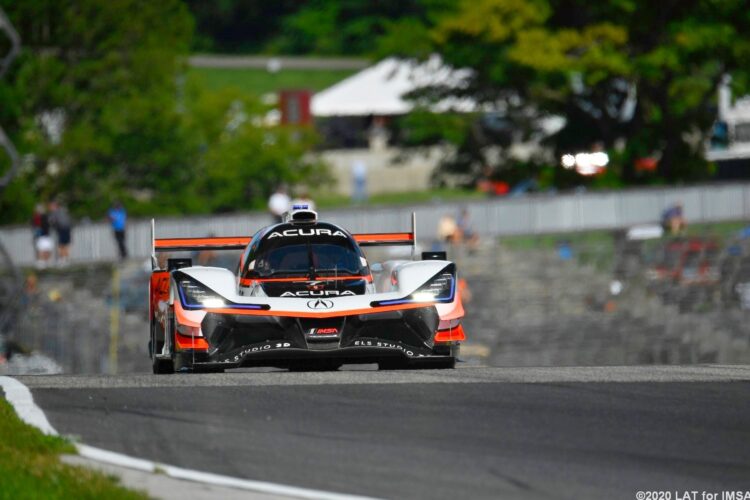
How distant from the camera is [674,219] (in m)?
42.8

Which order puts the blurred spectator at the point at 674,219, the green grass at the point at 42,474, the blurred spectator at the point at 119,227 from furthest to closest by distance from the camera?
1. the blurred spectator at the point at 674,219
2. the blurred spectator at the point at 119,227
3. the green grass at the point at 42,474

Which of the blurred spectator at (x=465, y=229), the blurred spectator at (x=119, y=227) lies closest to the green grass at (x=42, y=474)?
the blurred spectator at (x=119, y=227)

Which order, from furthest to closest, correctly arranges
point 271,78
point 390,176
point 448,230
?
point 271,78, point 390,176, point 448,230

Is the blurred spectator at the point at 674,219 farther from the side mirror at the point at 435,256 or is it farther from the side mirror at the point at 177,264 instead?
the side mirror at the point at 177,264

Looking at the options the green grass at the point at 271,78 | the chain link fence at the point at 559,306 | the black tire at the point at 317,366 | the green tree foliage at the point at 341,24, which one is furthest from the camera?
the green tree foliage at the point at 341,24

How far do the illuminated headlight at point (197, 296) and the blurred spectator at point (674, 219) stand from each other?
26.3 metres

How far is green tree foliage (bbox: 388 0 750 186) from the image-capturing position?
51.6 metres

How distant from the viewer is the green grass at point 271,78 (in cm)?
9069

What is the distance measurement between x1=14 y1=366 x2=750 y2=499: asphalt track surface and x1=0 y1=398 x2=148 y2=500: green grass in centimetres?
29

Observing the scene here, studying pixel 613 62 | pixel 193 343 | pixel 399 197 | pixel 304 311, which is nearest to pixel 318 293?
pixel 304 311

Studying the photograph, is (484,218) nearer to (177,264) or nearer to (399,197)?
(177,264)

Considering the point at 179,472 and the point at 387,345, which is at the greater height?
the point at 387,345

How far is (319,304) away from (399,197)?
58.6 meters

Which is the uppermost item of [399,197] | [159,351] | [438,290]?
[399,197]
